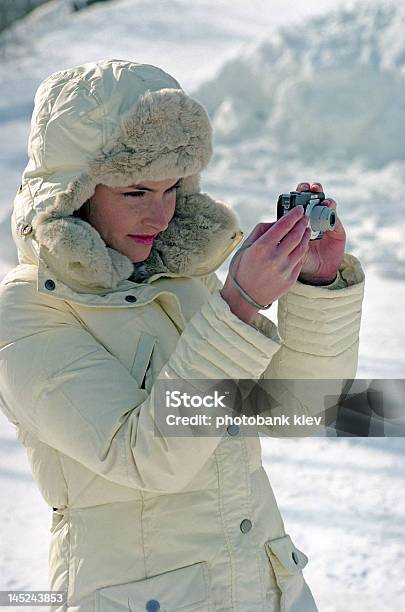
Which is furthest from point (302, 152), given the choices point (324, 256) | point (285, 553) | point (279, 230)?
point (279, 230)

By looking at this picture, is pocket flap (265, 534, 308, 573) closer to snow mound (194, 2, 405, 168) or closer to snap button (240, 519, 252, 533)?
snap button (240, 519, 252, 533)

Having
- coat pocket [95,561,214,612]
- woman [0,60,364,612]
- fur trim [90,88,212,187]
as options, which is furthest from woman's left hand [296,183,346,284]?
coat pocket [95,561,214,612]

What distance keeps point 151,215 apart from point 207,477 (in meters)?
0.50

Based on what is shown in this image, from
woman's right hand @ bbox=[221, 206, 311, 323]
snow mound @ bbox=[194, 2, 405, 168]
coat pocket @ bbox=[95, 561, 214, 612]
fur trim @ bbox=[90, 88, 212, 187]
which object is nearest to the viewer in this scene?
woman's right hand @ bbox=[221, 206, 311, 323]

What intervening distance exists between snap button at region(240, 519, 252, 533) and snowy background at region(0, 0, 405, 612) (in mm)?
1444

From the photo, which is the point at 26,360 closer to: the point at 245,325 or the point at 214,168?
the point at 245,325

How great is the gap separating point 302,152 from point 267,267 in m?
8.51

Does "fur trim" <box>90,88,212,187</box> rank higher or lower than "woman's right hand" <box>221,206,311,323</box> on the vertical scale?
higher

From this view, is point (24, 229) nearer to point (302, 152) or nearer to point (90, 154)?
point (90, 154)

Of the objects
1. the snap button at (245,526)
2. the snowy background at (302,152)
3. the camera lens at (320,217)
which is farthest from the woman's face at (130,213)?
the snowy background at (302,152)

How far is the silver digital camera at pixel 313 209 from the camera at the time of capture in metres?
1.86

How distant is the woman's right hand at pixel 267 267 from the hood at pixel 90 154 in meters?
0.30

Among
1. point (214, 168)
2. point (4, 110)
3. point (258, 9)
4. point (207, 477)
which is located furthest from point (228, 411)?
point (258, 9)

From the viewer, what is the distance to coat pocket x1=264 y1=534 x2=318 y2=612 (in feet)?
6.11
